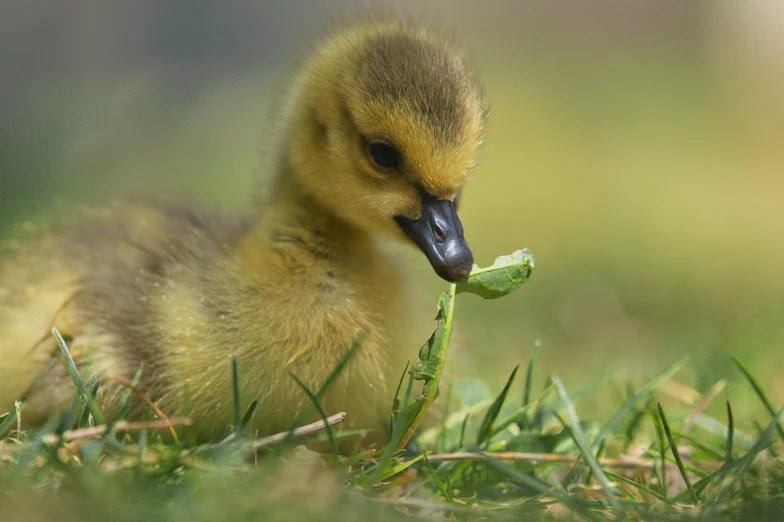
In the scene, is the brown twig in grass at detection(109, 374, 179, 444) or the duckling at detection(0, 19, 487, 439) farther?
the duckling at detection(0, 19, 487, 439)

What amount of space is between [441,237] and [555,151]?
5.12 m

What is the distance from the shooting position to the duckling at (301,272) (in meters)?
1.47

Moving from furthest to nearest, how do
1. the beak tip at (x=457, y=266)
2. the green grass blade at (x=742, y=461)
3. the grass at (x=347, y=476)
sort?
the beak tip at (x=457, y=266) → the green grass blade at (x=742, y=461) → the grass at (x=347, y=476)

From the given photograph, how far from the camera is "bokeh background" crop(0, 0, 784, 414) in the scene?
2.36 m

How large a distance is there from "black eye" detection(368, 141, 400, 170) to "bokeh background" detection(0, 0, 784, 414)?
23cm

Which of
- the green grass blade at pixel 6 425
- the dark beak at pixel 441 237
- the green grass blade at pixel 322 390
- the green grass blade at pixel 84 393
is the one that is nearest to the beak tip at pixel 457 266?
the dark beak at pixel 441 237

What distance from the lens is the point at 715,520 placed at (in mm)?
1104

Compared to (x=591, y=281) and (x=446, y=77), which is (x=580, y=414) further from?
(x=591, y=281)

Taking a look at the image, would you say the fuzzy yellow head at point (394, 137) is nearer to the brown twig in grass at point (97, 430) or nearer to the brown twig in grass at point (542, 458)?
the brown twig in grass at point (542, 458)

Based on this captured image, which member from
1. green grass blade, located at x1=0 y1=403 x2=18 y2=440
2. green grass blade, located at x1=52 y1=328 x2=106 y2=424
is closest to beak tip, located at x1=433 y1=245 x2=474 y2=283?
green grass blade, located at x1=52 y1=328 x2=106 y2=424

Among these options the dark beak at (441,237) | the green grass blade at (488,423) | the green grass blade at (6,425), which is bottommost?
the green grass blade at (6,425)

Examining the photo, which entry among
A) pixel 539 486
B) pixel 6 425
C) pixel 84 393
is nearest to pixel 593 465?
pixel 539 486

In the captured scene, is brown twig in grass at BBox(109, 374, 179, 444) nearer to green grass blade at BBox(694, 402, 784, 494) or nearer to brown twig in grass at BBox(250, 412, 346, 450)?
brown twig in grass at BBox(250, 412, 346, 450)

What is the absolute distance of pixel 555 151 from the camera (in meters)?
6.38
